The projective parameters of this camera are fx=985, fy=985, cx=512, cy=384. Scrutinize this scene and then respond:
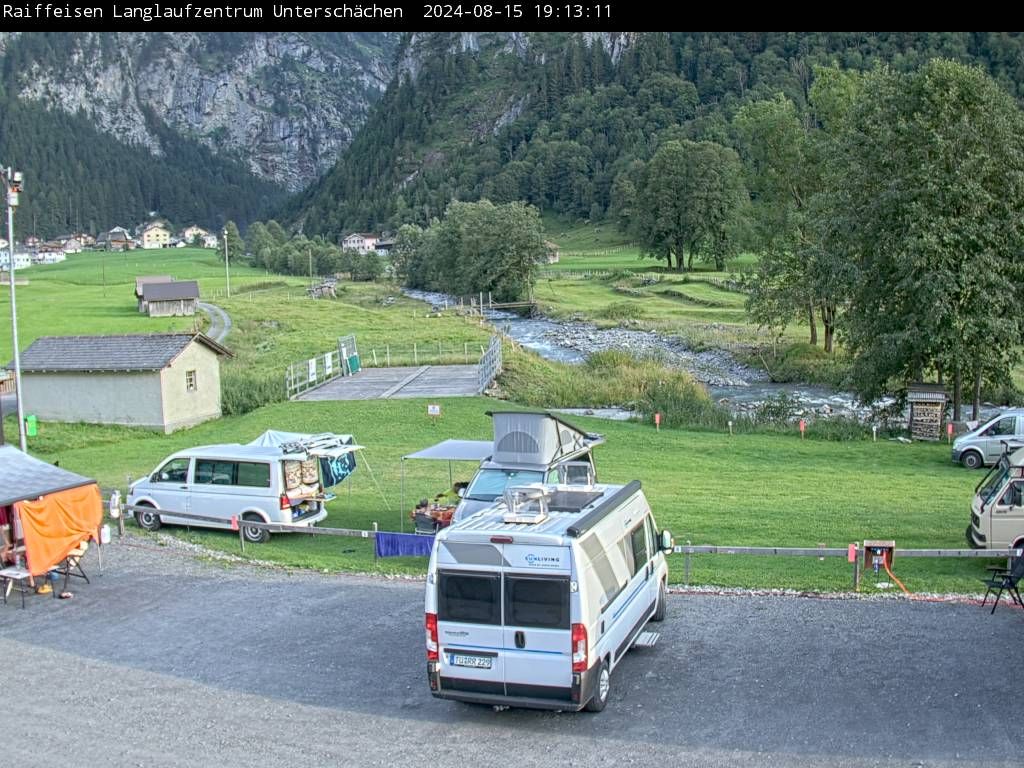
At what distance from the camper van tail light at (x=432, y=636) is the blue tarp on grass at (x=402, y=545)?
616cm

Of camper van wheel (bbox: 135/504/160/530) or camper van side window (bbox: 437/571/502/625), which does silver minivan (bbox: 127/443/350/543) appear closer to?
camper van wheel (bbox: 135/504/160/530)

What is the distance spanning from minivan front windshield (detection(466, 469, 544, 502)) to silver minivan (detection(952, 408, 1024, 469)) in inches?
597

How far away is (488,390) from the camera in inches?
1507

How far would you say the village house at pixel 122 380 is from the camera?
115ft

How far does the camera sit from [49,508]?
1605cm

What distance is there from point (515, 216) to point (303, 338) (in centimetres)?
3824

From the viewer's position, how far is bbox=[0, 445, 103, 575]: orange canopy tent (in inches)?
621

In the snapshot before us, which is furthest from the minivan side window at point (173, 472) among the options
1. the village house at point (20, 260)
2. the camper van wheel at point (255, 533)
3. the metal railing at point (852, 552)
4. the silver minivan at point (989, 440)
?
the village house at point (20, 260)

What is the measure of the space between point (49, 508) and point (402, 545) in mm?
5855

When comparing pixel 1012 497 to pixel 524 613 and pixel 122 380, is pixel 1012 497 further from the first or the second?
pixel 122 380

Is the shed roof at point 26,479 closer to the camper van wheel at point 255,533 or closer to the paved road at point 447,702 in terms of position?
the paved road at point 447,702

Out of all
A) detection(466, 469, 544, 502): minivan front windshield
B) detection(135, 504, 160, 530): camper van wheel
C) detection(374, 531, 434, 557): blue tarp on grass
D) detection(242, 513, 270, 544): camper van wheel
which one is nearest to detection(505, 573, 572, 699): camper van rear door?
detection(466, 469, 544, 502): minivan front windshield

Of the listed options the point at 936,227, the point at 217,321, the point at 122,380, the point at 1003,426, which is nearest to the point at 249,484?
the point at 122,380
